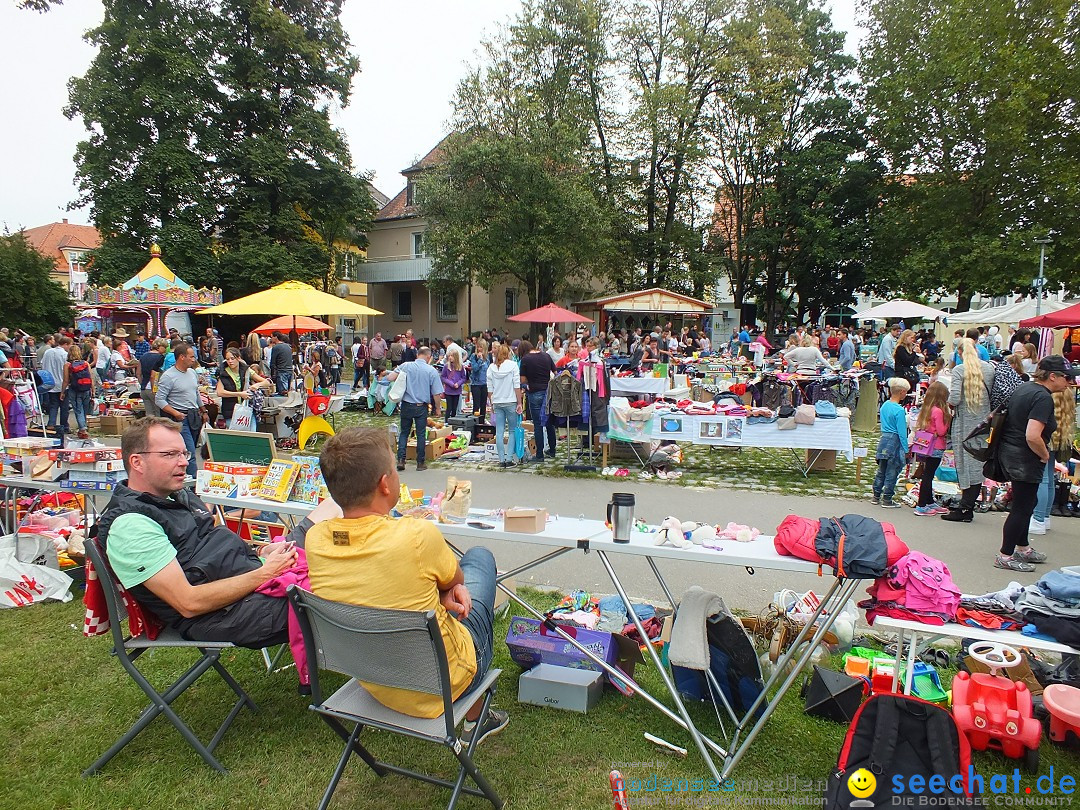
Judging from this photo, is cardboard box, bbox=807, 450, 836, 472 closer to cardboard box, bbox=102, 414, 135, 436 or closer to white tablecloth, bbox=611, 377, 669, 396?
white tablecloth, bbox=611, 377, 669, 396

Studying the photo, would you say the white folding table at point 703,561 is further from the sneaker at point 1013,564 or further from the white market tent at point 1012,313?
the white market tent at point 1012,313

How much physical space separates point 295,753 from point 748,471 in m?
7.78

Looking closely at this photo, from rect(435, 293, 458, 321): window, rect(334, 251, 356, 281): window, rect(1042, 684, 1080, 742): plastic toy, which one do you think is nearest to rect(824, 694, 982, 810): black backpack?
rect(1042, 684, 1080, 742): plastic toy

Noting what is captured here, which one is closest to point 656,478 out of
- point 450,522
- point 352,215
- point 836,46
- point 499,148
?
point 450,522

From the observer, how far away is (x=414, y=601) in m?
2.37

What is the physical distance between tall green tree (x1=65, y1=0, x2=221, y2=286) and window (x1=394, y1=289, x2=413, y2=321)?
12566 mm

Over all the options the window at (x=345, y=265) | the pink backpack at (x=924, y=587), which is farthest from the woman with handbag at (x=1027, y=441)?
the window at (x=345, y=265)

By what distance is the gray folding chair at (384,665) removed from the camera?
2.31m

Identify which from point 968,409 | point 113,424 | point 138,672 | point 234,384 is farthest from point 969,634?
point 113,424

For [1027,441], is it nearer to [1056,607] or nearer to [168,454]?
[1056,607]

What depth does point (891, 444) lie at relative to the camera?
750cm

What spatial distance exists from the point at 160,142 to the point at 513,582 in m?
28.4

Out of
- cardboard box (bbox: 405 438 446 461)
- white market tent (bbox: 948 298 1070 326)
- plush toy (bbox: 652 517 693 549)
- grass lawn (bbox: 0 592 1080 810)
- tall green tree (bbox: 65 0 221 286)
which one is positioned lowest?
grass lawn (bbox: 0 592 1080 810)

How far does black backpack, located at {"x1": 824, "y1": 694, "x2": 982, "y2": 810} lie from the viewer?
243cm
